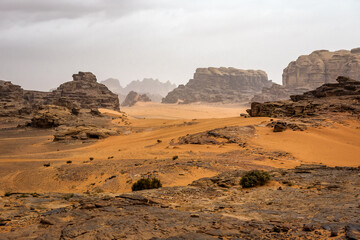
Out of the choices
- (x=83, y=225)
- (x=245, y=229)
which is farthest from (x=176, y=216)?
(x=83, y=225)

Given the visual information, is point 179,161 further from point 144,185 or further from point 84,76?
point 84,76

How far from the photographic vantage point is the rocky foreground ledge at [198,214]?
5443 millimetres

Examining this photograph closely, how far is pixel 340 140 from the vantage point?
2161 cm

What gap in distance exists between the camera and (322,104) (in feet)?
102

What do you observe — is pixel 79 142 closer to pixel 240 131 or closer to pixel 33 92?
pixel 240 131

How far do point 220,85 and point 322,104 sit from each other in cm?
13979

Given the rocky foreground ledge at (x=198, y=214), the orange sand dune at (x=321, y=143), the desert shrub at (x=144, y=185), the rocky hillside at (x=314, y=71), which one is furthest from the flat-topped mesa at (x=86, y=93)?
the rocky foreground ledge at (x=198, y=214)

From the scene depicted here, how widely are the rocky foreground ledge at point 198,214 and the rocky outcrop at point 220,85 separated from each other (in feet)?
447

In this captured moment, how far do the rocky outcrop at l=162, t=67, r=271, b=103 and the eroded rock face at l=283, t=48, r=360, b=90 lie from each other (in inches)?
1226

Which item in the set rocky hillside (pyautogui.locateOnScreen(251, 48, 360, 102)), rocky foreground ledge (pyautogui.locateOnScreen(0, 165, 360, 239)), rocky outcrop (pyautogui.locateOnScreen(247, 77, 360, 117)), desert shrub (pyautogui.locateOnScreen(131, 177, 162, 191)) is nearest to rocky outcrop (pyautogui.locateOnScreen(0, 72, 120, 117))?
rocky outcrop (pyautogui.locateOnScreen(247, 77, 360, 117))

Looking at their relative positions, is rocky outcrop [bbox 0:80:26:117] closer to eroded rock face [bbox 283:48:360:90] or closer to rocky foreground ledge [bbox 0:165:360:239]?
rocky foreground ledge [bbox 0:165:360:239]

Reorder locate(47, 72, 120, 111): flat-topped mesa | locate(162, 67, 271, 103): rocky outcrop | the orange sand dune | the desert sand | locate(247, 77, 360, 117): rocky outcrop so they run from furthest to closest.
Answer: locate(162, 67, 271, 103): rocky outcrop, locate(47, 72, 120, 111): flat-topped mesa, locate(247, 77, 360, 117): rocky outcrop, the orange sand dune, the desert sand

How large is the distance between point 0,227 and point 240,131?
66.8ft

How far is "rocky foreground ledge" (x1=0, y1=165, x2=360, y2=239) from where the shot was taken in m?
5.44
